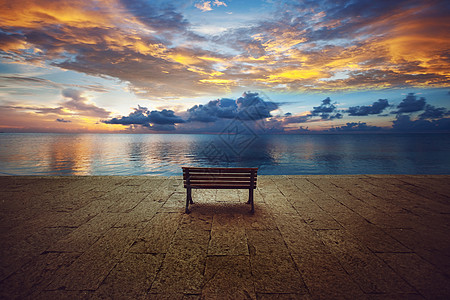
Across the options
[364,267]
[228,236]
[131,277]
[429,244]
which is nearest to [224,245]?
[228,236]

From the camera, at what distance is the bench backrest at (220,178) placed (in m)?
4.94

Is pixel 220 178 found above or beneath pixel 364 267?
above

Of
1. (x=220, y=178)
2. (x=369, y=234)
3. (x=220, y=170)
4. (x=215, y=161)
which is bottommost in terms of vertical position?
(x=215, y=161)

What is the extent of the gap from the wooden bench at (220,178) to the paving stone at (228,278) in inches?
79.1

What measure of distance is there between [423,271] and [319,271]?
1470 mm

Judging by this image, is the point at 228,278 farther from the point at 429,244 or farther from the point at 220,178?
the point at 429,244

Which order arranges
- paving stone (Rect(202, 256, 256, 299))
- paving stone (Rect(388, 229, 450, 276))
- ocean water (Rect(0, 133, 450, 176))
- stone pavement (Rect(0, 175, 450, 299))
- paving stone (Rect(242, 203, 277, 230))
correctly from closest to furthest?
paving stone (Rect(202, 256, 256, 299)) < stone pavement (Rect(0, 175, 450, 299)) < paving stone (Rect(388, 229, 450, 276)) < paving stone (Rect(242, 203, 277, 230)) < ocean water (Rect(0, 133, 450, 176))

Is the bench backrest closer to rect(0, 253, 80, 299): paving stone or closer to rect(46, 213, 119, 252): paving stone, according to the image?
rect(46, 213, 119, 252): paving stone

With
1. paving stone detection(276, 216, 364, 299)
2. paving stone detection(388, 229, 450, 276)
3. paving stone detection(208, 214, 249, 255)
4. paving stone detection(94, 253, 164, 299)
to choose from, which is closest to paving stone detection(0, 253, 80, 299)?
paving stone detection(94, 253, 164, 299)

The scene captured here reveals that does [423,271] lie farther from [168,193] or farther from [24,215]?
[24,215]

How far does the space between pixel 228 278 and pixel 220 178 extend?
2475 millimetres

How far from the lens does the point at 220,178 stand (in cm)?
493

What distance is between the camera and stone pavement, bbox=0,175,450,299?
2.52m

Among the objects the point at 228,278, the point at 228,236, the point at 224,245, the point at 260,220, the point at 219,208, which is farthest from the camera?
the point at 219,208
